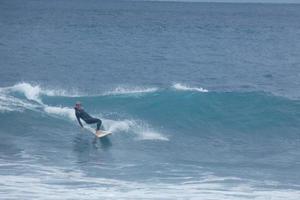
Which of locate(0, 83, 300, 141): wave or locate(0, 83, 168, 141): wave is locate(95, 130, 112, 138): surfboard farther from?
locate(0, 83, 300, 141): wave

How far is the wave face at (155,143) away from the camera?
2036 centimetres

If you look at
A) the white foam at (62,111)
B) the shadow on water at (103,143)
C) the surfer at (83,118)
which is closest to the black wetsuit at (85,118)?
the surfer at (83,118)

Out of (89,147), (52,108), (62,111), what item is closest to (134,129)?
(89,147)

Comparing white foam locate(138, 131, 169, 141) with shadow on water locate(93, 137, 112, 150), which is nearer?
shadow on water locate(93, 137, 112, 150)

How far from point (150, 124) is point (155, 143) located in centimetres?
421

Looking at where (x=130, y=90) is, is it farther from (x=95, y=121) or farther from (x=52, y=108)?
(x=95, y=121)

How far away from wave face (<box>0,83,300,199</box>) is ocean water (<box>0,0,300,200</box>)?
0.15 ft

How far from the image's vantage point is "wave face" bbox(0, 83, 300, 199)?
2036 centimetres

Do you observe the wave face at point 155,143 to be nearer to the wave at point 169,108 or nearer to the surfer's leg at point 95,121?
the wave at point 169,108

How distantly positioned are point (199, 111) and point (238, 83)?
337 inches

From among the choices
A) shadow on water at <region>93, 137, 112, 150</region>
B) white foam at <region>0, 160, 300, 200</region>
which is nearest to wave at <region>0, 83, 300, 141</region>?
shadow on water at <region>93, 137, 112, 150</region>

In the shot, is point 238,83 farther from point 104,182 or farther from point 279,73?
point 104,182

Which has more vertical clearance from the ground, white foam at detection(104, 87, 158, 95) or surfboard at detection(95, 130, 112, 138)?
white foam at detection(104, 87, 158, 95)

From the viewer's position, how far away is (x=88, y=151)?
25062 millimetres
